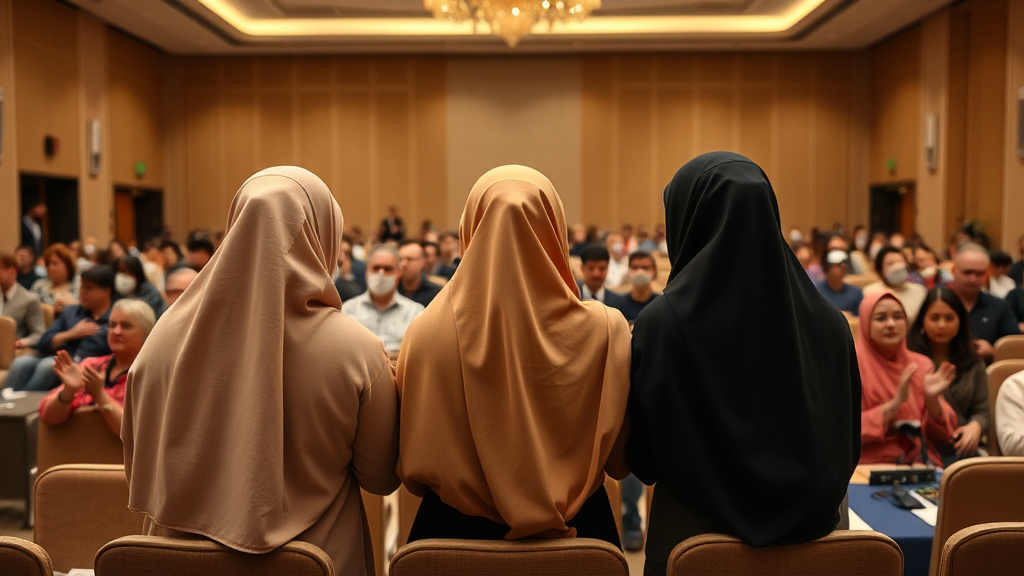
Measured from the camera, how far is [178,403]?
1842 mm

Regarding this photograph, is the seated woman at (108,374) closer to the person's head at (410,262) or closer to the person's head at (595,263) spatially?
the person's head at (410,262)

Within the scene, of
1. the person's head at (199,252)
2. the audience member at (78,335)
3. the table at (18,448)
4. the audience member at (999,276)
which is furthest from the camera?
the audience member at (999,276)

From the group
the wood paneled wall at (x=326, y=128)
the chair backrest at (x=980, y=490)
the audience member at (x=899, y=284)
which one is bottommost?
the chair backrest at (x=980, y=490)

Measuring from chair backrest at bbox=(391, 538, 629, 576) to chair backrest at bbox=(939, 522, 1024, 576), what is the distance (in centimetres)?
72

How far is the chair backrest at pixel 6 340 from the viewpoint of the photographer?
625 cm

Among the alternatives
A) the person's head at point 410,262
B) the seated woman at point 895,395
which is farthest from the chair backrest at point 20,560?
the person's head at point 410,262

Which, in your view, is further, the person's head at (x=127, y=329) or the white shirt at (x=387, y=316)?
the white shirt at (x=387, y=316)

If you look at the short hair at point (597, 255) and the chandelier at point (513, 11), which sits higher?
the chandelier at point (513, 11)

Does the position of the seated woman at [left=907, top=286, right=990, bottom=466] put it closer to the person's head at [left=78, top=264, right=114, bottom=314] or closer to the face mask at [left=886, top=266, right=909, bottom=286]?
the face mask at [left=886, top=266, right=909, bottom=286]

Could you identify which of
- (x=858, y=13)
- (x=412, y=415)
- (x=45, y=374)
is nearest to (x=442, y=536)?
(x=412, y=415)

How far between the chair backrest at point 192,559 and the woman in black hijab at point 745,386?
0.84 m

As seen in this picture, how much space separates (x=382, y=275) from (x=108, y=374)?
214 cm

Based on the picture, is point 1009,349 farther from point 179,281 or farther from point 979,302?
point 179,281

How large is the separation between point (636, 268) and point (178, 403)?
16.9 feet
